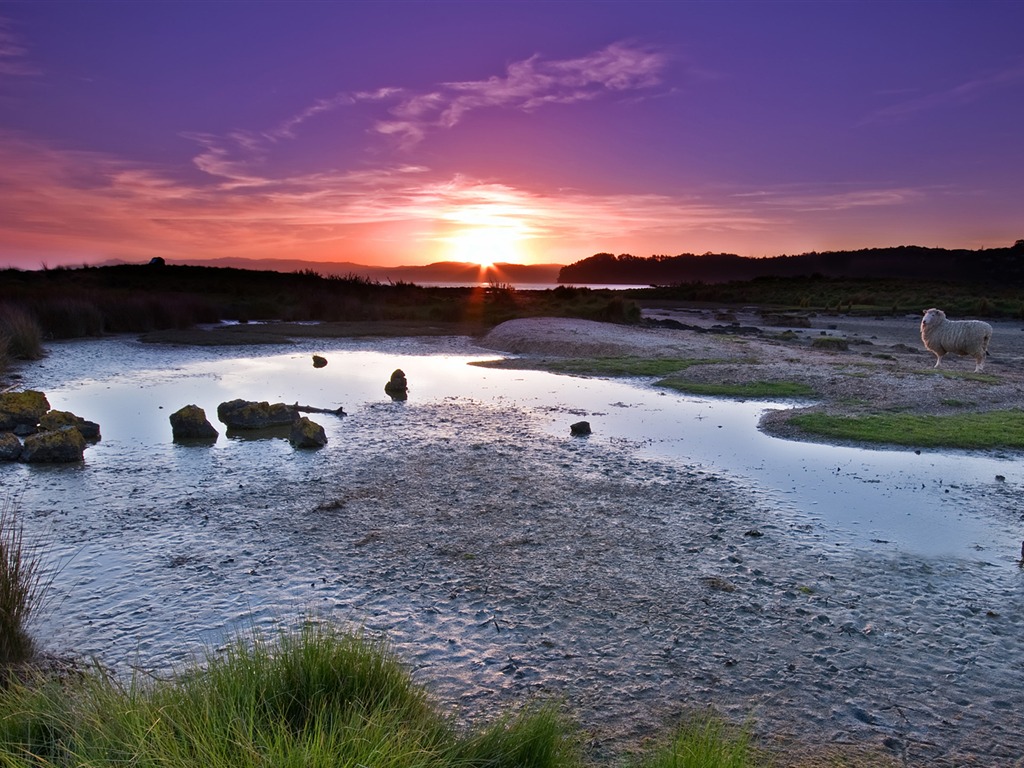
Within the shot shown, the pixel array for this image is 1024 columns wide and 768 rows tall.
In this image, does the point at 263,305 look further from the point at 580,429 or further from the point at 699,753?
the point at 699,753

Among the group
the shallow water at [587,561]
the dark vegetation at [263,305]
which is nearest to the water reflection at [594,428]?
the shallow water at [587,561]

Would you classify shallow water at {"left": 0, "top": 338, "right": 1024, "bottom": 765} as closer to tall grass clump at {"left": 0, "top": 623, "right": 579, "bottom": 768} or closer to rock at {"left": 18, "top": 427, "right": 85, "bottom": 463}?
rock at {"left": 18, "top": 427, "right": 85, "bottom": 463}

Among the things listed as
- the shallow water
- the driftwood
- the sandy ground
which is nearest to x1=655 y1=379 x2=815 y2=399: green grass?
the sandy ground

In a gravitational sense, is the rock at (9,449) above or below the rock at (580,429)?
above

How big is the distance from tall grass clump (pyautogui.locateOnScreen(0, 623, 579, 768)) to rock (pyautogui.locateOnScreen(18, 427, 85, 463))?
5.86 m

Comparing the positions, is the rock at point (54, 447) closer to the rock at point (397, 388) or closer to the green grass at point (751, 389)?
the rock at point (397, 388)

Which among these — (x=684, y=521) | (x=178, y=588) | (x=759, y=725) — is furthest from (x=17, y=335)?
(x=759, y=725)

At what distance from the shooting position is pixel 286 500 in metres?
6.75

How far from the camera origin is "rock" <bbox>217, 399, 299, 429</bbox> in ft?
33.3

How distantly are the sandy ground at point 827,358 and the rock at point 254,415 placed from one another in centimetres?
746

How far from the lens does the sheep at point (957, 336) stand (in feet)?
53.9

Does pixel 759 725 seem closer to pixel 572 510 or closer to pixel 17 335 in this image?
pixel 572 510

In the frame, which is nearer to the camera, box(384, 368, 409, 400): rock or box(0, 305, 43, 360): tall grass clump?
box(384, 368, 409, 400): rock

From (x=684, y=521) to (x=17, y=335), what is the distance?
59.3 feet
